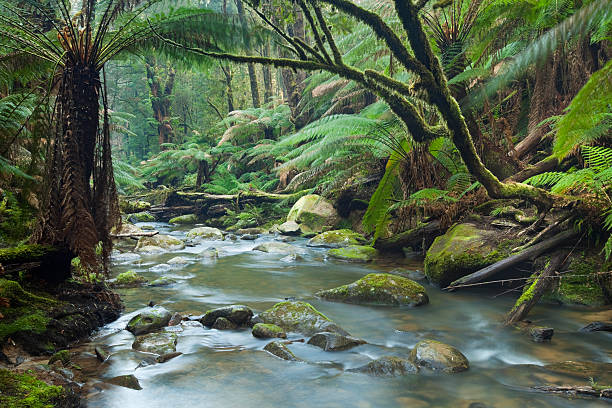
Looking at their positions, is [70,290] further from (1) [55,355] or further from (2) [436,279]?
(2) [436,279]

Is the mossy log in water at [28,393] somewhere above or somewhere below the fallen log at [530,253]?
below

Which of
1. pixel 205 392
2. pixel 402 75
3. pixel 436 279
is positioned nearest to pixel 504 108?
pixel 402 75

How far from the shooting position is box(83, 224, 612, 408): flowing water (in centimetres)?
261

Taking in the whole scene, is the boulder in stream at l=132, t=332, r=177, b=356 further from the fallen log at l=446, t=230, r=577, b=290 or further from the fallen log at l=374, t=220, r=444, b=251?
the fallen log at l=374, t=220, r=444, b=251

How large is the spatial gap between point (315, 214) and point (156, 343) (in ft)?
24.7

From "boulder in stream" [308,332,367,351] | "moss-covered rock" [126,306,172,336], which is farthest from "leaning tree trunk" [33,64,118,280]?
"boulder in stream" [308,332,367,351]

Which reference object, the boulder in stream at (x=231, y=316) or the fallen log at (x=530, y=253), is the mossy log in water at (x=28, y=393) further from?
the fallen log at (x=530, y=253)

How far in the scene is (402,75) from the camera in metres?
7.93

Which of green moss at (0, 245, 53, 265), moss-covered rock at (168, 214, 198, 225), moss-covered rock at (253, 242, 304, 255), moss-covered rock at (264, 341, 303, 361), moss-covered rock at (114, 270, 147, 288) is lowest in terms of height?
moss-covered rock at (264, 341, 303, 361)

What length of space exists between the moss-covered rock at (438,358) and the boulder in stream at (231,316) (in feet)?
5.59

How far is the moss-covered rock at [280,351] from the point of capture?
323 centimetres

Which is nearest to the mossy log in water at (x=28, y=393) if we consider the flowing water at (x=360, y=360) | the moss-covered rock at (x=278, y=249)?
the flowing water at (x=360, y=360)

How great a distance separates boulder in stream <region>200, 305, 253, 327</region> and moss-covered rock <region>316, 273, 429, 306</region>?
120cm

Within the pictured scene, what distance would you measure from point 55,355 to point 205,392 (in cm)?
105
